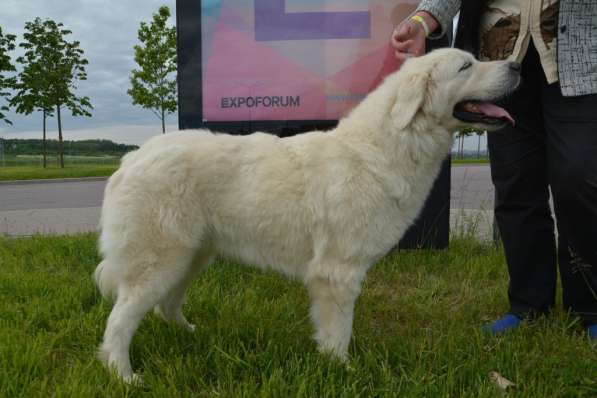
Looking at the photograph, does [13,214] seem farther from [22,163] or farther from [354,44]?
[22,163]

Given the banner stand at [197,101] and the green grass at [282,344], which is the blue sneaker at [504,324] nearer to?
the green grass at [282,344]

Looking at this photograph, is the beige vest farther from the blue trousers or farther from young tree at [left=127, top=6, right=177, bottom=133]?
young tree at [left=127, top=6, right=177, bottom=133]

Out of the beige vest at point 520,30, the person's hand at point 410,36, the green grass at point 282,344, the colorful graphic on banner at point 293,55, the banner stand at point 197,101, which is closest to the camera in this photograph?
the green grass at point 282,344

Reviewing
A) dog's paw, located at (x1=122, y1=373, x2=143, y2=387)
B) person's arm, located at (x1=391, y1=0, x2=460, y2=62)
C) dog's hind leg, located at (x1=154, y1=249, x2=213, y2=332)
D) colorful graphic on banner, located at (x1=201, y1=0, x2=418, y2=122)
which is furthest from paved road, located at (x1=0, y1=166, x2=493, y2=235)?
dog's paw, located at (x1=122, y1=373, x2=143, y2=387)

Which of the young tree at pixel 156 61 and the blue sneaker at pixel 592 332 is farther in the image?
the young tree at pixel 156 61

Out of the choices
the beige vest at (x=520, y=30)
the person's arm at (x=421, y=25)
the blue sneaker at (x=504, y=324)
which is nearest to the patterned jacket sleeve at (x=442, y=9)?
the person's arm at (x=421, y=25)

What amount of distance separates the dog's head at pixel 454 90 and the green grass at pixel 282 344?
1280mm

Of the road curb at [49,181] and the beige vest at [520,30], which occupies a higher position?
the beige vest at [520,30]

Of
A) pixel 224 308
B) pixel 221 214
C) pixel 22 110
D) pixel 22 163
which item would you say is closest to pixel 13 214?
pixel 224 308

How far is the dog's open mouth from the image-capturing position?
276cm

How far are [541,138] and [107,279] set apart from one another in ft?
9.15

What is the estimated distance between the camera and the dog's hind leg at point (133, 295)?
2.49 metres

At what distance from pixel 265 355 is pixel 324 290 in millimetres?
466

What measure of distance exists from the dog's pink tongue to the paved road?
2957 mm
